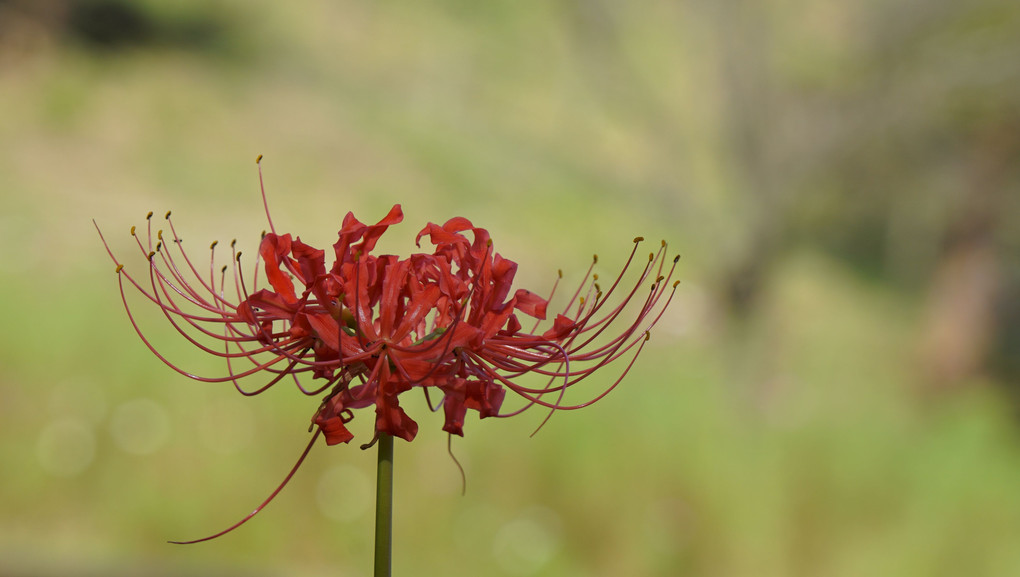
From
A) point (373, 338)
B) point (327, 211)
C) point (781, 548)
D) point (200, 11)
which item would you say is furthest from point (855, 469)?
point (200, 11)

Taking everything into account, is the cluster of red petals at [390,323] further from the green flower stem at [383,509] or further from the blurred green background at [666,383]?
the blurred green background at [666,383]

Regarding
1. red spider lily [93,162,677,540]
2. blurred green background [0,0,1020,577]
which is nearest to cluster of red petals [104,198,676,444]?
red spider lily [93,162,677,540]

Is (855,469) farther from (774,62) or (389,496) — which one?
(389,496)

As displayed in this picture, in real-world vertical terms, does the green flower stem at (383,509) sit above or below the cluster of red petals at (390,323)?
below

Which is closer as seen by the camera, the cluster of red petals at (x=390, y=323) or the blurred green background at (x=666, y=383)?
the cluster of red petals at (x=390, y=323)

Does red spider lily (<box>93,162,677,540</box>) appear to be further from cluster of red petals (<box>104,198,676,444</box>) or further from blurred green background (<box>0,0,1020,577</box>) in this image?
blurred green background (<box>0,0,1020,577</box>)

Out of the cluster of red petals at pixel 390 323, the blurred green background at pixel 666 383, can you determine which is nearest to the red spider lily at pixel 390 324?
the cluster of red petals at pixel 390 323

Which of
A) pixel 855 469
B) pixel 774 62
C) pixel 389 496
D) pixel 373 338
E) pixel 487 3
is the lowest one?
pixel 389 496
